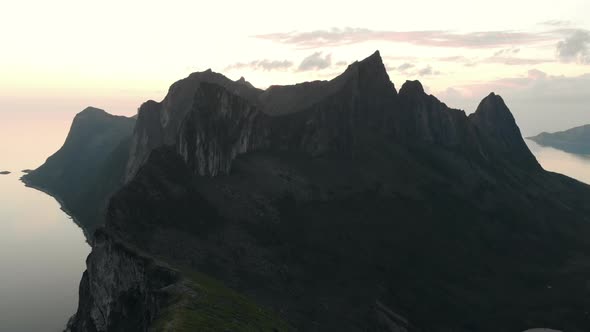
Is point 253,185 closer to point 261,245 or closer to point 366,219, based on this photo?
point 261,245

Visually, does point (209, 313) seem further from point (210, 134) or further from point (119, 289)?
point (210, 134)

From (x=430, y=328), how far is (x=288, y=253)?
4903cm

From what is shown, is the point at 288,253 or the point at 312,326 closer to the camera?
the point at 312,326

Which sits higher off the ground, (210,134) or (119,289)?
(210,134)

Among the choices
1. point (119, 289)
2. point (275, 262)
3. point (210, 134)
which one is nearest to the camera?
point (119, 289)

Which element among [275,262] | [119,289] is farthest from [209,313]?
[275,262]

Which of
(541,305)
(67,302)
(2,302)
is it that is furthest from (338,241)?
(2,302)

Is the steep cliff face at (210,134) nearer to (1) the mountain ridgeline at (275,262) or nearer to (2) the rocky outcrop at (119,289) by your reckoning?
(1) the mountain ridgeline at (275,262)

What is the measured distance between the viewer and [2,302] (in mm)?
182500

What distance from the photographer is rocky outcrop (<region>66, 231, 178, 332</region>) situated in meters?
97.6

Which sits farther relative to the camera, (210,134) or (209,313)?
(210,134)

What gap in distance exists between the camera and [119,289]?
109875 millimetres

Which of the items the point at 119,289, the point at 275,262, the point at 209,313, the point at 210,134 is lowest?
the point at 275,262

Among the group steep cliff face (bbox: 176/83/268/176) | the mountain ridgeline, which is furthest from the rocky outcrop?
steep cliff face (bbox: 176/83/268/176)
